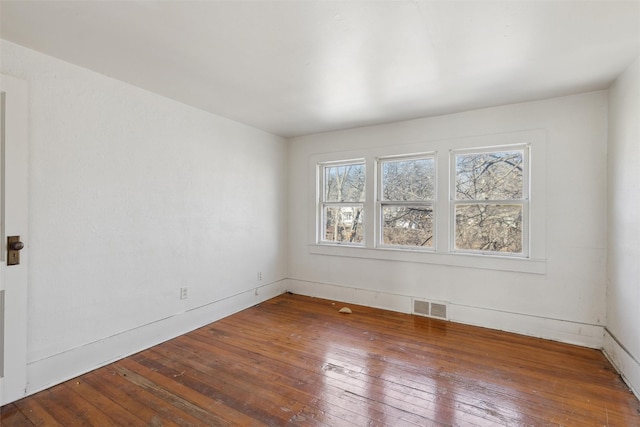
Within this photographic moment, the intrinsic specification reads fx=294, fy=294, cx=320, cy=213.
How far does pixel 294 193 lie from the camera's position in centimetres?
461

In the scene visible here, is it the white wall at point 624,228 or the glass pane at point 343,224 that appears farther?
the glass pane at point 343,224

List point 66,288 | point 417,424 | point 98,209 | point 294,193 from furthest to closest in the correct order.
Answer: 1. point 294,193
2. point 98,209
3. point 66,288
4. point 417,424

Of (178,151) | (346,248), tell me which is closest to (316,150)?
(346,248)

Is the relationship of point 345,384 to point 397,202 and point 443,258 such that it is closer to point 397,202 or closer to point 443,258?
point 443,258

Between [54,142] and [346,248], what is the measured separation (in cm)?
322

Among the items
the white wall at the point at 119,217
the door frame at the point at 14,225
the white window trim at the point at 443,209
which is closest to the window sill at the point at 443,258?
the white window trim at the point at 443,209

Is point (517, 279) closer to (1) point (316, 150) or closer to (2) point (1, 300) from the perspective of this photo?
(1) point (316, 150)

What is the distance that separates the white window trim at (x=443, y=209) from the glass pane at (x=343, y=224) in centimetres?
13

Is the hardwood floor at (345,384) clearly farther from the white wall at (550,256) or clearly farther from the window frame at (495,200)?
the window frame at (495,200)

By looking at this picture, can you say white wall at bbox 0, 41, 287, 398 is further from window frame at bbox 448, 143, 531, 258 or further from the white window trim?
window frame at bbox 448, 143, 531, 258

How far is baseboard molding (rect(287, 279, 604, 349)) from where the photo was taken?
2816mm

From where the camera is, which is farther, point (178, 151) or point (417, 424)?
point (178, 151)

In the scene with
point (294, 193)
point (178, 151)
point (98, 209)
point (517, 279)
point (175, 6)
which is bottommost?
point (517, 279)

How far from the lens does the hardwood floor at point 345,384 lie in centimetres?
184
